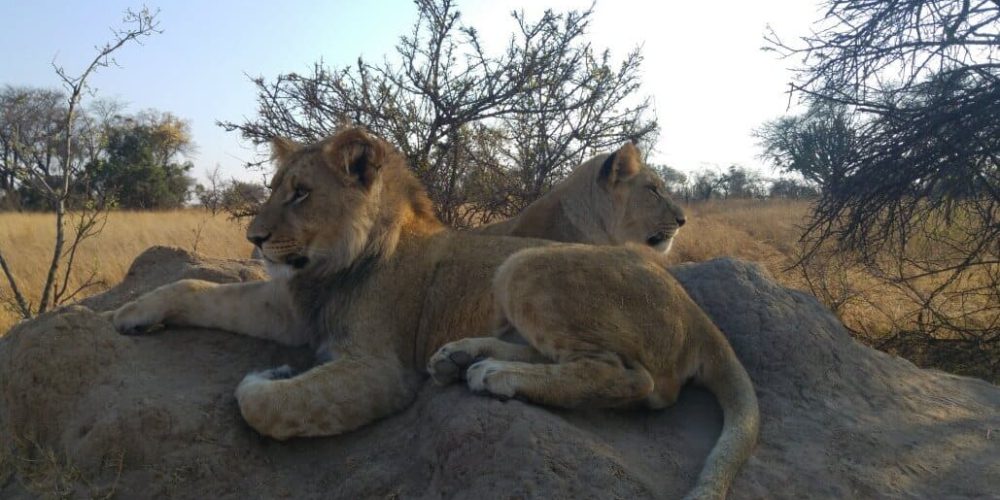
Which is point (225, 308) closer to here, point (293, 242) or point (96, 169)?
point (293, 242)

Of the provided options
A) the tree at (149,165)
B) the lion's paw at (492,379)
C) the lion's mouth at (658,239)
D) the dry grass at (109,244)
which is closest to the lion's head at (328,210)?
the lion's paw at (492,379)

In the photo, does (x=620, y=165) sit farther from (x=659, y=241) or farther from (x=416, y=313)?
(x=416, y=313)

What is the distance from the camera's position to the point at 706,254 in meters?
13.9

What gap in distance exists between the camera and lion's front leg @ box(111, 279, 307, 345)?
14.2 ft

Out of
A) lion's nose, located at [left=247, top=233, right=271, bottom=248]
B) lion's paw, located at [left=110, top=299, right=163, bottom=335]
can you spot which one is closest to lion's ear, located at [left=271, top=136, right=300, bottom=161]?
lion's nose, located at [left=247, top=233, right=271, bottom=248]

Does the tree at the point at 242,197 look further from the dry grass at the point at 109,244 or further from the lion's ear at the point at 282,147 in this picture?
the lion's ear at the point at 282,147

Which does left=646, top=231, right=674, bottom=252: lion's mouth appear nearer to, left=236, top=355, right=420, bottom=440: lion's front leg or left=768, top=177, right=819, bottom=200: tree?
left=236, top=355, right=420, bottom=440: lion's front leg

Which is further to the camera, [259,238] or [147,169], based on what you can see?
[147,169]

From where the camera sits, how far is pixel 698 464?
10.1 feet

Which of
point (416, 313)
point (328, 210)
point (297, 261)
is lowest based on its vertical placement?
point (416, 313)

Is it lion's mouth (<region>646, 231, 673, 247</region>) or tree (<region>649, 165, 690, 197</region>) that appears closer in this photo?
lion's mouth (<region>646, 231, 673, 247</region>)

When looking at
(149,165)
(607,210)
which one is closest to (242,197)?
(607,210)

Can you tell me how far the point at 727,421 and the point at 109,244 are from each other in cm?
1404

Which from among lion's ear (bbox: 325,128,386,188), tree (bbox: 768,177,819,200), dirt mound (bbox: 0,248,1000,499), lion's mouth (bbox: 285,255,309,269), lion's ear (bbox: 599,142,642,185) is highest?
tree (bbox: 768,177,819,200)
